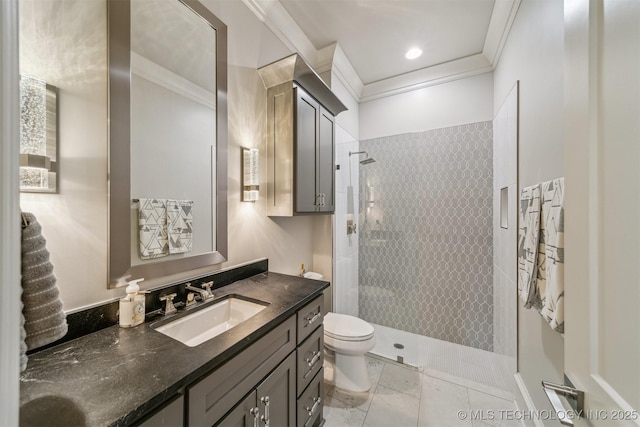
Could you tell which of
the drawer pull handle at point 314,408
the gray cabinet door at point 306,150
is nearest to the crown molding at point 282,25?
the gray cabinet door at point 306,150

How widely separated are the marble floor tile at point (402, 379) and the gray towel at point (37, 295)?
2055 millimetres

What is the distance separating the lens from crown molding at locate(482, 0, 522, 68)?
162 cm

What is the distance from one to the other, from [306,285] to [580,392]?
3.63ft

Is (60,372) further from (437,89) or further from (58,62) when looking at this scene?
(437,89)

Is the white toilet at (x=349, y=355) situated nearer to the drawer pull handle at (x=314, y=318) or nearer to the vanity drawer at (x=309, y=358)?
the vanity drawer at (x=309, y=358)

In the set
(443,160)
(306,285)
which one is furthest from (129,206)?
(443,160)

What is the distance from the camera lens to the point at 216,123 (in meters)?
1.35

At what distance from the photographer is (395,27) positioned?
1946 millimetres

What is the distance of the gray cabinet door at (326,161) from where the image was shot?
1931 millimetres

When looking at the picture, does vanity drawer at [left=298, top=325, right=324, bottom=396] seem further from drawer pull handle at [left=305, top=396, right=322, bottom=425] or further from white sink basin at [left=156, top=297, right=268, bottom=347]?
white sink basin at [left=156, top=297, right=268, bottom=347]

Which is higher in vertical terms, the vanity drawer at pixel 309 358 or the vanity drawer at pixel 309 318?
the vanity drawer at pixel 309 318

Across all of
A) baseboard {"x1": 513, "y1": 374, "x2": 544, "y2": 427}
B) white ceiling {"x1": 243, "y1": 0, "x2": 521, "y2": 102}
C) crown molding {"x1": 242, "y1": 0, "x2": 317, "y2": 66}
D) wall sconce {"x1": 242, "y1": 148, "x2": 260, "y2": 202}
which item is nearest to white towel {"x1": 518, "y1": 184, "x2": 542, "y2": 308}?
baseboard {"x1": 513, "y1": 374, "x2": 544, "y2": 427}

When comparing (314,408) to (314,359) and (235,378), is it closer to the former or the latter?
(314,359)

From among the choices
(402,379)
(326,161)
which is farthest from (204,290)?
(402,379)
